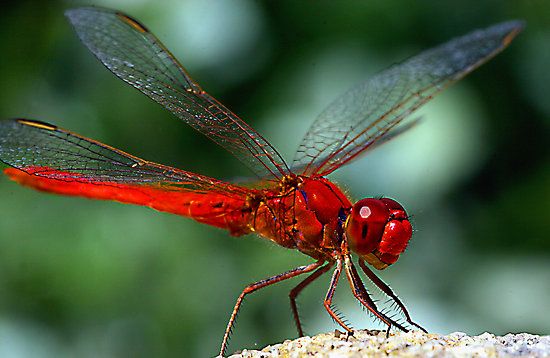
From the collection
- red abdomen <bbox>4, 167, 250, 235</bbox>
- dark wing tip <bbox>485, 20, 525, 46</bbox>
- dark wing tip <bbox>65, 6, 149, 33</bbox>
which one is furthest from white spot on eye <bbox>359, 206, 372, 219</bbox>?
dark wing tip <bbox>65, 6, 149, 33</bbox>

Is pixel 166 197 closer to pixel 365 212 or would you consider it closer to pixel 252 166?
pixel 252 166

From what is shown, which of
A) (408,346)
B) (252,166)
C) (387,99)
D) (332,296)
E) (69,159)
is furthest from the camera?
(387,99)

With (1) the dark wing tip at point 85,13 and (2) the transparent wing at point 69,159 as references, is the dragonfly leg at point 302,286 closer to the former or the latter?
(2) the transparent wing at point 69,159

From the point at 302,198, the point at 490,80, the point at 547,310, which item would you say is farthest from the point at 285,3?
the point at 547,310

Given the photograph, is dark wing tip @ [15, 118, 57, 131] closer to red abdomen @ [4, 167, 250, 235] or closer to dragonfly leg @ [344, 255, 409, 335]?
red abdomen @ [4, 167, 250, 235]

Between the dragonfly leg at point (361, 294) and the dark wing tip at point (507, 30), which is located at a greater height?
the dark wing tip at point (507, 30)

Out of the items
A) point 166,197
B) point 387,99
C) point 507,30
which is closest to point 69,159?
point 166,197

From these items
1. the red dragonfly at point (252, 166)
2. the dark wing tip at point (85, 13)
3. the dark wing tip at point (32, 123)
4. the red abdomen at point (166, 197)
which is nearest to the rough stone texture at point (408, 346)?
the red dragonfly at point (252, 166)

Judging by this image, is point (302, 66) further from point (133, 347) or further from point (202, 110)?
point (133, 347)
